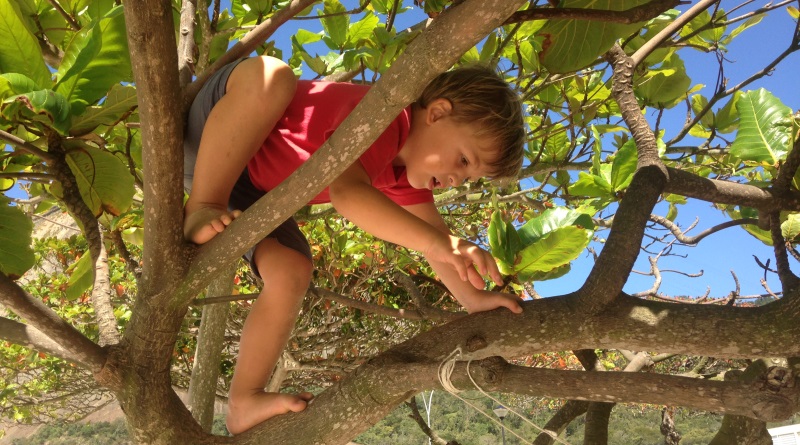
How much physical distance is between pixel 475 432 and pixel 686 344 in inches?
88.8

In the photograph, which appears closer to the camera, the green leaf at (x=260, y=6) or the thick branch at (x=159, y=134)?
the thick branch at (x=159, y=134)

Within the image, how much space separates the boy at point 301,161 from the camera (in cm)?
110

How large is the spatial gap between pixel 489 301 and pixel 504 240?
126 millimetres

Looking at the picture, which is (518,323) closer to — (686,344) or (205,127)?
(686,344)

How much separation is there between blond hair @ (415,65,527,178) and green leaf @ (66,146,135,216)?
0.62 meters

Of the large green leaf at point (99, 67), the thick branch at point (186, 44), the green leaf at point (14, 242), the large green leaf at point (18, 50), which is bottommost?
the green leaf at point (14, 242)

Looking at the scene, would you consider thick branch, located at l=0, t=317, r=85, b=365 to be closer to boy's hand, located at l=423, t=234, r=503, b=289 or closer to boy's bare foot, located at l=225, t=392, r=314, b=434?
boy's bare foot, located at l=225, t=392, r=314, b=434

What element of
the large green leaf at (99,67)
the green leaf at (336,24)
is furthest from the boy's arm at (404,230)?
the green leaf at (336,24)

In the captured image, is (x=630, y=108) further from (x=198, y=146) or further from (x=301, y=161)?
(x=198, y=146)

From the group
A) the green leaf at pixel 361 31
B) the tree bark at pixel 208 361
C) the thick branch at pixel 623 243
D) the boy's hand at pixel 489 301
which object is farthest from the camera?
the tree bark at pixel 208 361

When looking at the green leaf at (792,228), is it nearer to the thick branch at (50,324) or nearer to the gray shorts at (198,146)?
the gray shorts at (198,146)

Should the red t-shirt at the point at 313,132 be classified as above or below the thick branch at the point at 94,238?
above

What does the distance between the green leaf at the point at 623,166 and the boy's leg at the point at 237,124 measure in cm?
67

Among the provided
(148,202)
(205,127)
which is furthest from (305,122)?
(148,202)
